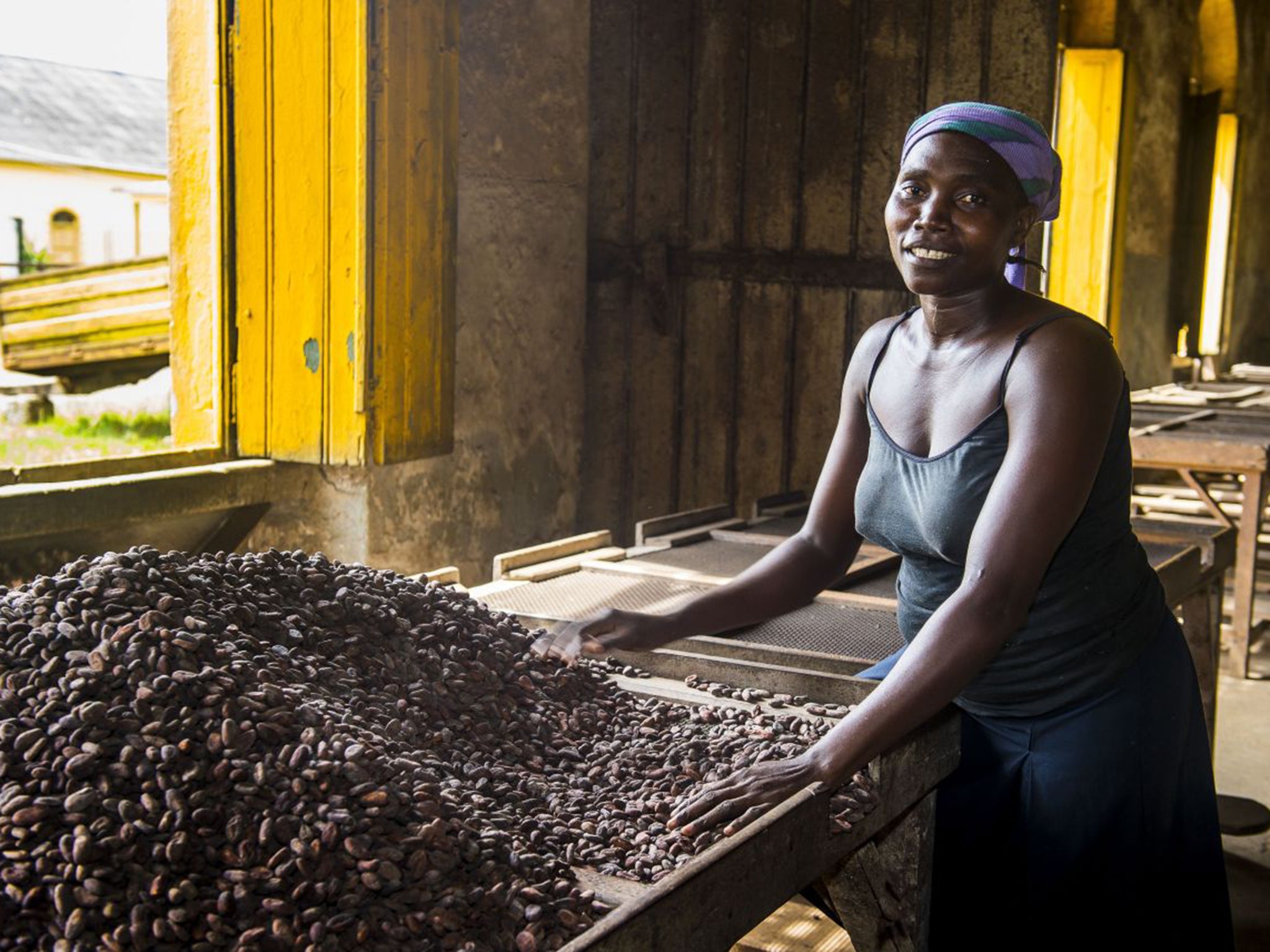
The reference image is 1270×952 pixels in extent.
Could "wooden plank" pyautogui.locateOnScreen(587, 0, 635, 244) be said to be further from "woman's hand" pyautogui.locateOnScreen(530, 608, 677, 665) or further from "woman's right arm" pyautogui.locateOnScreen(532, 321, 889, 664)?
"woman's hand" pyautogui.locateOnScreen(530, 608, 677, 665)

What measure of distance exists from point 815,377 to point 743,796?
382cm

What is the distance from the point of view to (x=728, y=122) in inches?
203

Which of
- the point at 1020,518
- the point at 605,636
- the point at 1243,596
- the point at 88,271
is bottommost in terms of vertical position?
the point at 1243,596

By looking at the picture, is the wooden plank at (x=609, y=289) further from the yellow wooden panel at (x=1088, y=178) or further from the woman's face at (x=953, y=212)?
the woman's face at (x=953, y=212)

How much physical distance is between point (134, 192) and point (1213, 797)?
24731 mm

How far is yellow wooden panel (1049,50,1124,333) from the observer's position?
24.3ft

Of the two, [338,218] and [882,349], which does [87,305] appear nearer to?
[338,218]

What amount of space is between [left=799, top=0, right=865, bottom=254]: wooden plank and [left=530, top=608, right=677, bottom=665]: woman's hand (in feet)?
10.7

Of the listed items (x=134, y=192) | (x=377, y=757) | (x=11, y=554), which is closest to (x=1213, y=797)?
(x=377, y=757)

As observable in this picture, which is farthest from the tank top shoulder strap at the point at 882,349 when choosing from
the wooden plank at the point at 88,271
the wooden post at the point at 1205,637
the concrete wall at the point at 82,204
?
the concrete wall at the point at 82,204

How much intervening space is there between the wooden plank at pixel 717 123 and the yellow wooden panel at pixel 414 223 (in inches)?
62.2

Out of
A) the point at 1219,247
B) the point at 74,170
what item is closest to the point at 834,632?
the point at 1219,247

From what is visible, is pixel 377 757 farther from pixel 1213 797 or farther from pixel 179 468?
pixel 179 468

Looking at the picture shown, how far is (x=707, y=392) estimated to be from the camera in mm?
5320
